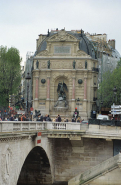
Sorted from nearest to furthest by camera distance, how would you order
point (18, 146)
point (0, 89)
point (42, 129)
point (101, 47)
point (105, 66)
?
point (18, 146) → point (42, 129) → point (0, 89) → point (105, 66) → point (101, 47)

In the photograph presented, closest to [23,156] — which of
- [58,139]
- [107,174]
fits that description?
[107,174]

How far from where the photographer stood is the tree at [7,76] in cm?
6944

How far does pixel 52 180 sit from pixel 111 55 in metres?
52.6

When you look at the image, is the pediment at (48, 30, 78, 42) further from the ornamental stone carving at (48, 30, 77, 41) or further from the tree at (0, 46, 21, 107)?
the tree at (0, 46, 21, 107)

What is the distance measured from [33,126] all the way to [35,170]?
8678mm

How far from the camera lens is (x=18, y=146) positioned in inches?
1034

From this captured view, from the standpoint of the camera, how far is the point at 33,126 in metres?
31.1

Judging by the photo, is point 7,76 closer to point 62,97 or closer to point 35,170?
point 62,97

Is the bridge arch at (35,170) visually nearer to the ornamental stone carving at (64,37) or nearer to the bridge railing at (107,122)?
the bridge railing at (107,122)

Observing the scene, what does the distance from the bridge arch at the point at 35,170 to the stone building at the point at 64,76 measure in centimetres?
3571

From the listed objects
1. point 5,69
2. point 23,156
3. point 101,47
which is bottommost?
point 23,156

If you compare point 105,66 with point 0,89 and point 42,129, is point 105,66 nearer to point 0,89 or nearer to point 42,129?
point 0,89

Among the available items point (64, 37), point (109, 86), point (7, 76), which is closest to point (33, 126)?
point (7, 76)

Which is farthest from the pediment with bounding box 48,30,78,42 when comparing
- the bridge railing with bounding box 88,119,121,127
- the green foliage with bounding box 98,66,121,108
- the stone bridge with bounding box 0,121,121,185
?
the bridge railing with bounding box 88,119,121,127
